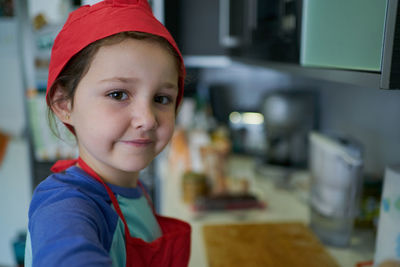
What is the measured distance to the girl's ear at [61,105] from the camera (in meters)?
0.61

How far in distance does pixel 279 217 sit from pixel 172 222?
62 centimetres

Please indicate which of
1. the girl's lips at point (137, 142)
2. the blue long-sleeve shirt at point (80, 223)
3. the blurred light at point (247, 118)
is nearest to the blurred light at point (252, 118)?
the blurred light at point (247, 118)

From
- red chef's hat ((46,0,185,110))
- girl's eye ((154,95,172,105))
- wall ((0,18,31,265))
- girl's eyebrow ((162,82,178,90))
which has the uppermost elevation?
red chef's hat ((46,0,185,110))

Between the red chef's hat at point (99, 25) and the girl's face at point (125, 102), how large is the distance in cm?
2

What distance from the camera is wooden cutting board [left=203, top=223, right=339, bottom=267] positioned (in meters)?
0.96

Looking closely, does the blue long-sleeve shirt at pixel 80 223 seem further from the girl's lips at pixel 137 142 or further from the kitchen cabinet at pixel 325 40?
the kitchen cabinet at pixel 325 40

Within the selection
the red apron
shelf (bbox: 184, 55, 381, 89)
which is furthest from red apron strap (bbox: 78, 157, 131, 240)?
shelf (bbox: 184, 55, 381, 89)

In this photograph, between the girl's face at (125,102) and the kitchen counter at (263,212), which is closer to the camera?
the girl's face at (125,102)

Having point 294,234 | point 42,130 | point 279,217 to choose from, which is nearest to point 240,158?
point 279,217

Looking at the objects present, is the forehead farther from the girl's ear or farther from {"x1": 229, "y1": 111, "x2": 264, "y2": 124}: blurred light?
{"x1": 229, "y1": 111, "x2": 264, "y2": 124}: blurred light

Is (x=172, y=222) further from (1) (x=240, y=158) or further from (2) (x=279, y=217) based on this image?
(1) (x=240, y=158)

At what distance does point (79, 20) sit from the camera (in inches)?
22.1

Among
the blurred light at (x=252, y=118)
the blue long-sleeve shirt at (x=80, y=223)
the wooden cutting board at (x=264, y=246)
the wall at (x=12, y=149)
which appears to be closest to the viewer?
the blue long-sleeve shirt at (x=80, y=223)

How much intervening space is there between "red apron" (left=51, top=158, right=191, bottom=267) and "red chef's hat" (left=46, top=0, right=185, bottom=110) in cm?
17
